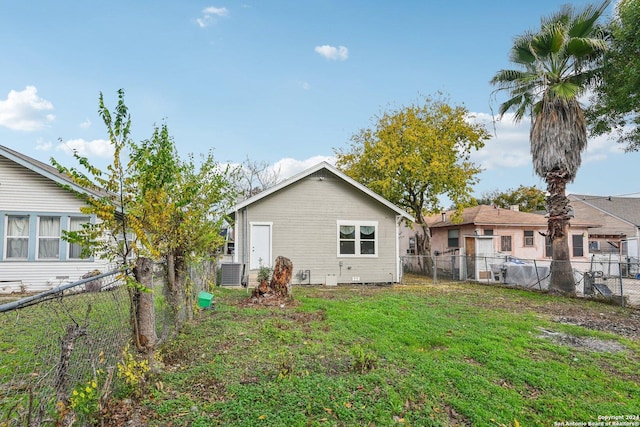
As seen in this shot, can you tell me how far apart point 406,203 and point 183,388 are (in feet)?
60.5

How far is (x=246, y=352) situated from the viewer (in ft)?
16.3

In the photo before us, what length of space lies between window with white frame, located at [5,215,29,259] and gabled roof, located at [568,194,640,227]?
35.0m

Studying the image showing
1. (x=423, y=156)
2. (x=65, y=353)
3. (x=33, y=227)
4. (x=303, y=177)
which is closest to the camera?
(x=65, y=353)

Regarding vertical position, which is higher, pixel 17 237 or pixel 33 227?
pixel 33 227

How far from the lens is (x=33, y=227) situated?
1057cm

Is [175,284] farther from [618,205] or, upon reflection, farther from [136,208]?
[618,205]

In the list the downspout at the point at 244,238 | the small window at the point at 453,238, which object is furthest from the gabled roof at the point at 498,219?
the downspout at the point at 244,238

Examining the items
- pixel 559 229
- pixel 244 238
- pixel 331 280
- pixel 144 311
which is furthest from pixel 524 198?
pixel 144 311

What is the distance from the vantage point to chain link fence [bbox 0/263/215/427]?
243 centimetres

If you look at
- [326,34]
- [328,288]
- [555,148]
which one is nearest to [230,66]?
[326,34]

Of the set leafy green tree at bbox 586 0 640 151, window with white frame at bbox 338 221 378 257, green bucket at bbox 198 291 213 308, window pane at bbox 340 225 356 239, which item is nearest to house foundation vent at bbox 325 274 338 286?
window with white frame at bbox 338 221 378 257

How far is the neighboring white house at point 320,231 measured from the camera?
1313 centimetres

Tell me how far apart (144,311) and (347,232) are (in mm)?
10321

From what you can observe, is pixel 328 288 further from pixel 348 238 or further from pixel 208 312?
pixel 208 312
